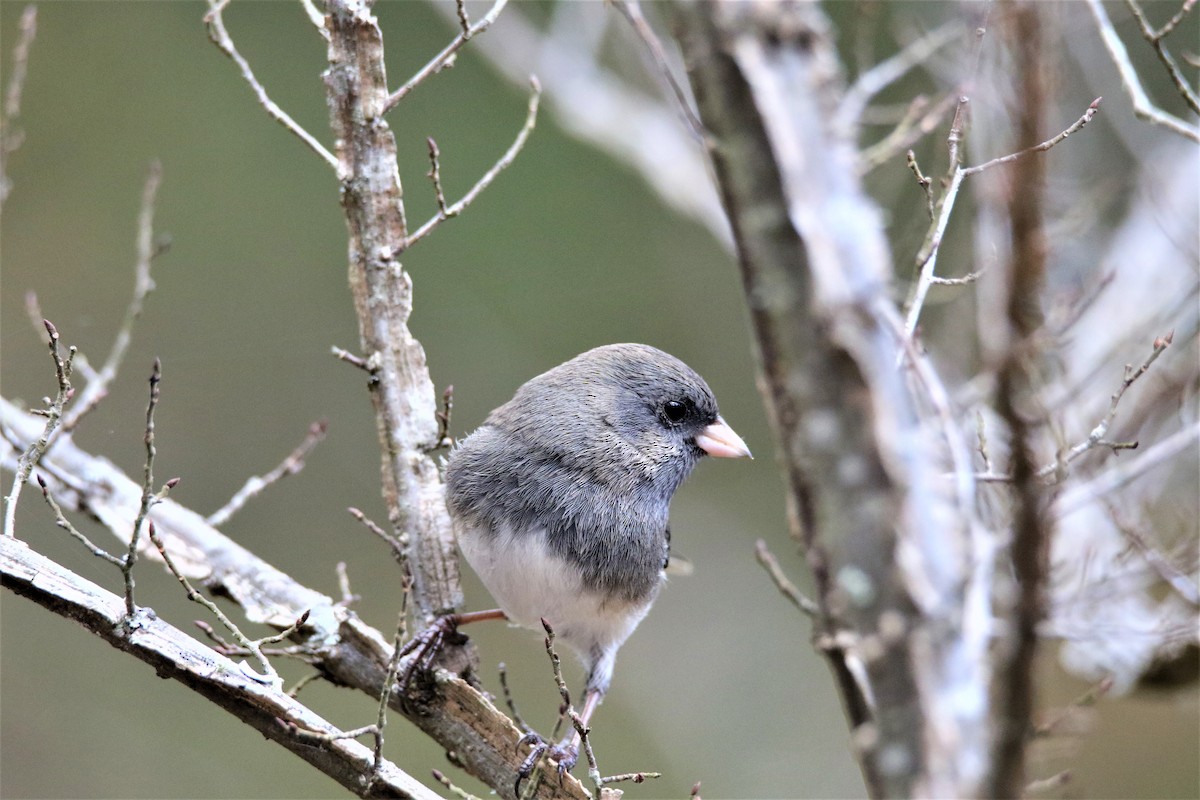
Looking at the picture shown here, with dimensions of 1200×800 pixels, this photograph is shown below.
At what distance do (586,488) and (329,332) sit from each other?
3828mm

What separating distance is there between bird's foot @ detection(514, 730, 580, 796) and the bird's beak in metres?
0.85

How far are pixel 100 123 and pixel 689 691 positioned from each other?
4674 millimetres

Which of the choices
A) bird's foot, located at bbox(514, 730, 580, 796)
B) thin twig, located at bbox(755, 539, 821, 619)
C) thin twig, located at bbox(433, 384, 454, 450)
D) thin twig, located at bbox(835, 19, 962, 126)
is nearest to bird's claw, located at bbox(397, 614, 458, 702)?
bird's foot, located at bbox(514, 730, 580, 796)

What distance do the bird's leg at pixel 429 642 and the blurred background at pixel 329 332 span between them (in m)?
3.01

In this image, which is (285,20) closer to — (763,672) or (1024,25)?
(763,672)

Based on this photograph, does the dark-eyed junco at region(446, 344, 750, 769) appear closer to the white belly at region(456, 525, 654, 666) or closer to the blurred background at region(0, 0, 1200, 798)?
the white belly at region(456, 525, 654, 666)

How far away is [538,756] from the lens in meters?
2.15

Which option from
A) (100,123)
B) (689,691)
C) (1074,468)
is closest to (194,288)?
(100,123)

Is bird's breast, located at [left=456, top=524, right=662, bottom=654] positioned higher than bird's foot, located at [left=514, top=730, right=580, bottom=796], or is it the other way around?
bird's breast, located at [left=456, top=524, right=662, bottom=654]

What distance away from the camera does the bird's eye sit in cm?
280

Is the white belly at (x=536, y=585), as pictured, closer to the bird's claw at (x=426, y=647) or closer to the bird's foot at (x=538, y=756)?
the bird's claw at (x=426, y=647)

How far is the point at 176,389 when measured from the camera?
6.01 metres

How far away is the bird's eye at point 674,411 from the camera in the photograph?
9.18 feet

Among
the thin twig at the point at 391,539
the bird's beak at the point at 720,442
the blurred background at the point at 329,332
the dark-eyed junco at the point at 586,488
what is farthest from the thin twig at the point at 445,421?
the blurred background at the point at 329,332
